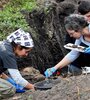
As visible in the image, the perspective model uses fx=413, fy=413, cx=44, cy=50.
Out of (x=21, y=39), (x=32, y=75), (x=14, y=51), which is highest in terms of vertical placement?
(x=21, y=39)

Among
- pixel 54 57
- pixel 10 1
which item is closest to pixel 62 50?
pixel 54 57

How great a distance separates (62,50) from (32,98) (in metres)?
Answer: 3.81

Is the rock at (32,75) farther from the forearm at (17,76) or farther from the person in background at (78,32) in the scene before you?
the forearm at (17,76)

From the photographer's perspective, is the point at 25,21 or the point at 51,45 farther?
the point at 51,45

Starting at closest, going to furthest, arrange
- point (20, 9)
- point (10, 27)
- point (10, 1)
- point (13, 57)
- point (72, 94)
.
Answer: point (72, 94), point (13, 57), point (10, 27), point (20, 9), point (10, 1)

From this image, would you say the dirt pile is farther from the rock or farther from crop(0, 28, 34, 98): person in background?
the rock

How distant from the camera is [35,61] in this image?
335 inches

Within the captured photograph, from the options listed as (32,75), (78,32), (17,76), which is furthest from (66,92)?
(32,75)

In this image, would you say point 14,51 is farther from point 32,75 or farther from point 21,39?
point 32,75

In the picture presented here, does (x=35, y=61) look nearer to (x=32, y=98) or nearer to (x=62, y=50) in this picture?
(x=62, y=50)

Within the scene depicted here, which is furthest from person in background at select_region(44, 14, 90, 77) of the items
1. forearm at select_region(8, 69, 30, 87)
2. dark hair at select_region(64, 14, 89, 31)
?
forearm at select_region(8, 69, 30, 87)

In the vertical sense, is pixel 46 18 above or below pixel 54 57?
above

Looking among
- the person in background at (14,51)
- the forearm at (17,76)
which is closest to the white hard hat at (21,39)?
the person in background at (14,51)

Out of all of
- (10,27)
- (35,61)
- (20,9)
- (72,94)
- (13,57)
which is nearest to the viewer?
(72,94)
